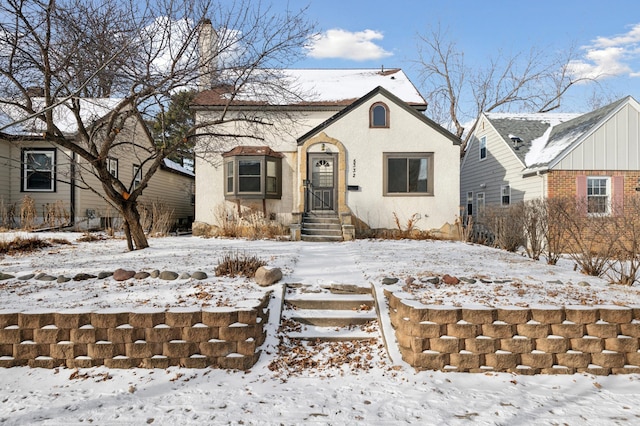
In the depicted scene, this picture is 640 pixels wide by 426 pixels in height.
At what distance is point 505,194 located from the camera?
575 inches

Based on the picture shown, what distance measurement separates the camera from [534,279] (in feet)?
17.9

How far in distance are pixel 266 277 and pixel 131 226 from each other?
458 cm

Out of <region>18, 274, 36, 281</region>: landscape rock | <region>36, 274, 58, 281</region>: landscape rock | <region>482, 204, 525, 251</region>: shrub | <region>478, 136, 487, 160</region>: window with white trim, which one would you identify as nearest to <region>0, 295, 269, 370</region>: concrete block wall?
<region>36, 274, 58, 281</region>: landscape rock

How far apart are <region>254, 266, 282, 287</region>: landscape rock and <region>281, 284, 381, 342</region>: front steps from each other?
24cm

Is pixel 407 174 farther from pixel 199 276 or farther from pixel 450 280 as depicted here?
pixel 199 276

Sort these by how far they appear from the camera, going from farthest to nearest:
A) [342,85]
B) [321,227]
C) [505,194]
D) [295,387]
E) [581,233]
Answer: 1. [342,85]
2. [505,194]
3. [321,227]
4. [581,233]
5. [295,387]

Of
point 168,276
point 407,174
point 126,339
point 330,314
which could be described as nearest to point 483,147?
point 407,174

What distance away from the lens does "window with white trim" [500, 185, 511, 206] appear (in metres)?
14.3

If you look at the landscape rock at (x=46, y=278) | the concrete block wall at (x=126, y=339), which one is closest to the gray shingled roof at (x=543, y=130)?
the concrete block wall at (x=126, y=339)

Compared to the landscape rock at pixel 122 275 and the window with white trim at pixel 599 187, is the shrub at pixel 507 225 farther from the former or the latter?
the landscape rock at pixel 122 275

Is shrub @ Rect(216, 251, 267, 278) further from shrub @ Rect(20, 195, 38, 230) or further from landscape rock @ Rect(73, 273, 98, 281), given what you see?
shrub @ Rect(20, 195, 38, 230)

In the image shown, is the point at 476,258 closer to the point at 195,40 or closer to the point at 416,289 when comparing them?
the point at 416,289

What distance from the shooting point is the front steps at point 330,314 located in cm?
425

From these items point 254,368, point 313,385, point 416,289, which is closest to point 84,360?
point 254,368
